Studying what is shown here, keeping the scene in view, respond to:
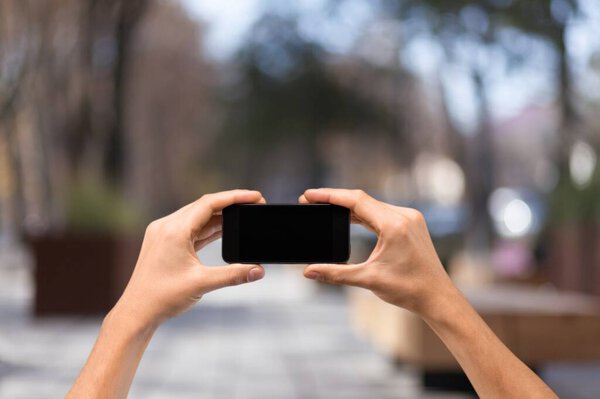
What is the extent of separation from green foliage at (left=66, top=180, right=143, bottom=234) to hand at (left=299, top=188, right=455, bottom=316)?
531 inches

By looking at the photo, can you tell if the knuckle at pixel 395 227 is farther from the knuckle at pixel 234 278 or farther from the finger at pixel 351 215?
the knuckle at pixel 234 278

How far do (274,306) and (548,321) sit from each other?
10243mm

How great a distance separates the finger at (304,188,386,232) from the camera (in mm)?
2186

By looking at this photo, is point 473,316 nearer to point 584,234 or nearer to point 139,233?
point 584,234

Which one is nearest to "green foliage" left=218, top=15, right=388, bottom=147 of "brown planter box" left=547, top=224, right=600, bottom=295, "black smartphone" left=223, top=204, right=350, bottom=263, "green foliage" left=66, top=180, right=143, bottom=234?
"green foliage" left=66, top=180, right=143, bottom=234

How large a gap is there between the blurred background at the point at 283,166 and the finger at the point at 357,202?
2497mm

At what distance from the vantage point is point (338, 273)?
2.16m

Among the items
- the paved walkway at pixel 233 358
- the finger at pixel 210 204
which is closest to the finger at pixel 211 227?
the finger at pixel 210 204

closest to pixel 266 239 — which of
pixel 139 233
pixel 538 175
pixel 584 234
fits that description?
pixel 584 234

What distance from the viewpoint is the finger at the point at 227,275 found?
7.06ft

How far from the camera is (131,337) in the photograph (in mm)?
2182

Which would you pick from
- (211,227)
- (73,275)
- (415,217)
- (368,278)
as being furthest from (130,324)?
(73,275)

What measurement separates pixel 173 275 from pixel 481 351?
0.64m

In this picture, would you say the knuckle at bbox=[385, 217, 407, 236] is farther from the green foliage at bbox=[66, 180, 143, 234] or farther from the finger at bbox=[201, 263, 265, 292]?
the green foliage at bbox=[66, 180, 143, 234]
